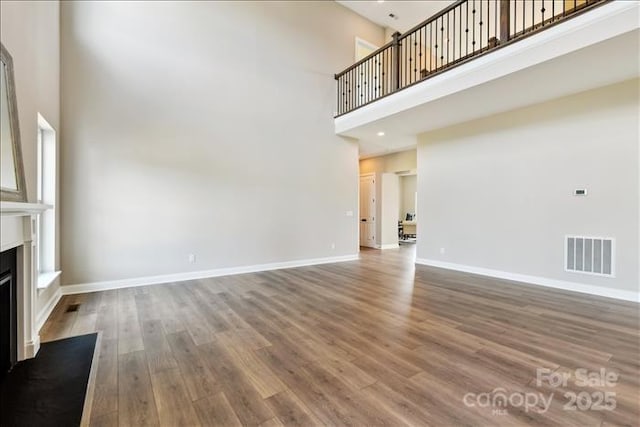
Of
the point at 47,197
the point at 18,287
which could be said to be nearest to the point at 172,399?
the point at 18,287

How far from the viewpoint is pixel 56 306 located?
3.61 m

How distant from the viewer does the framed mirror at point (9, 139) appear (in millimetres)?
2023

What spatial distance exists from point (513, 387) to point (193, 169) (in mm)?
4999

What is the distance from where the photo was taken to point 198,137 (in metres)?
5.00

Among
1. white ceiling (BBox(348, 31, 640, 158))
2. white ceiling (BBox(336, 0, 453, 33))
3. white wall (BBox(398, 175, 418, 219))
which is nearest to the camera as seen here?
white ceiling (BBox(348, 31, 640, 158))

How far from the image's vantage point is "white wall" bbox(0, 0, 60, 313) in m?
2.29

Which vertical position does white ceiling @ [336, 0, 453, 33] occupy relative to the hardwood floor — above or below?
above

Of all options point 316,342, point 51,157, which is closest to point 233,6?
point 51,157

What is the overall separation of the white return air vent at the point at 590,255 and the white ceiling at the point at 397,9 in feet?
20.1

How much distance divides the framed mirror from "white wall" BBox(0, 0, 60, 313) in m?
0.17

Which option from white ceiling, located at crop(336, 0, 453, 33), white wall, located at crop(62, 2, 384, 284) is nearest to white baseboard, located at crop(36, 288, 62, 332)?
white wall, located at crop(62, 2, 384, 284)

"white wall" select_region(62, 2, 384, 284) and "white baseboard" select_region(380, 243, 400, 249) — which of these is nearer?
"white wall" select_region(62, 2, 384, 284)

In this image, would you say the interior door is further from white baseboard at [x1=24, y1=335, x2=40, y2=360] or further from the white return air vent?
white baseboard at [x1=24, y1=335, x2=40, y2=360]

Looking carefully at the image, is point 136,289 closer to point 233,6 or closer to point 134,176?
point 134,176
